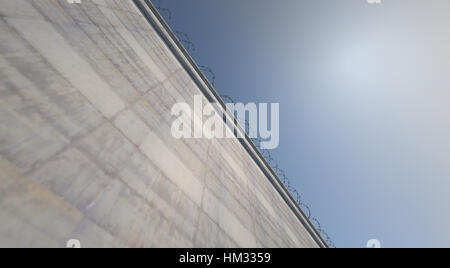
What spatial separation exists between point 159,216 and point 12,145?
1982mm

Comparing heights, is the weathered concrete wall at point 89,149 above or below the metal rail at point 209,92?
below

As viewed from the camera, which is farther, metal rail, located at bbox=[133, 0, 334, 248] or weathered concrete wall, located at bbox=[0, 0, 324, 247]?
metal rail, located at bbox=[133, 0, 334, 248]

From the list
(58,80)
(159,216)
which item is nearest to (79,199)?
(159,216)

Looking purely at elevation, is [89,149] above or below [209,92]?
below

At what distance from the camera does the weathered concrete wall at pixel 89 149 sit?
233 cm

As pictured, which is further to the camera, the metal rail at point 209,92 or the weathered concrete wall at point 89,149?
the metal rail at point 209,92

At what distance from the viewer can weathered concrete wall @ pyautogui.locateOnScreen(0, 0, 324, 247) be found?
2326 millimetres

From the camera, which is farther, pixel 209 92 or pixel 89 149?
pixel 209 92

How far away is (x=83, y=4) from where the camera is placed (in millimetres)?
5281

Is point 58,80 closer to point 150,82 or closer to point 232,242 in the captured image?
point 150,82

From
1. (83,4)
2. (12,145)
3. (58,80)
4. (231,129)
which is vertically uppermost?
(231,129)

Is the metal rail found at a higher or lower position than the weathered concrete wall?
higher

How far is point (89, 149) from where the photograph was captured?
3123mm
